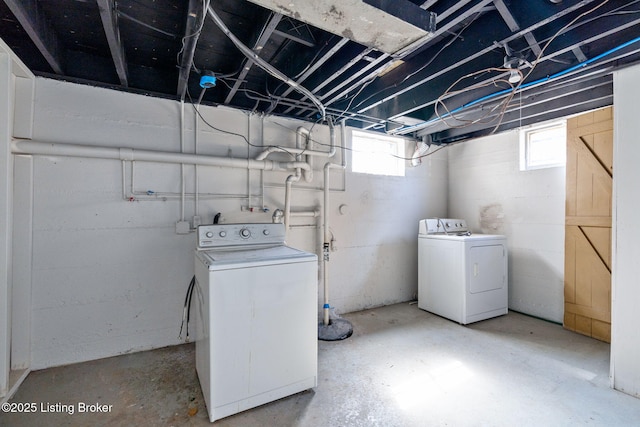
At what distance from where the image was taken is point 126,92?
8.06 ft

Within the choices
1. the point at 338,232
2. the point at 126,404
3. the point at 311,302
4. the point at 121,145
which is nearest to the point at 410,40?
the point at 311,302

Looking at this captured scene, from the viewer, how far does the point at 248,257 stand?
1.83m

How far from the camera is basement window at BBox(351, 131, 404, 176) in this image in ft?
11.8

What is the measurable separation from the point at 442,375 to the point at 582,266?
2.00 metres

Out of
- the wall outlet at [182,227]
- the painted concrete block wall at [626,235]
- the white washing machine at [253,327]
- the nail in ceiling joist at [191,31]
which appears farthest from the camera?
the wall outlet at [182,227]

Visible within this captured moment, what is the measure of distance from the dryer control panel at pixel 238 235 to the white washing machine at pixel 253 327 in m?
0.13

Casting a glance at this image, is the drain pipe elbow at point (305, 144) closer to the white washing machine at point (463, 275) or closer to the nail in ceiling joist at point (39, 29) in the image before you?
the white washing machine at point (463, 275)

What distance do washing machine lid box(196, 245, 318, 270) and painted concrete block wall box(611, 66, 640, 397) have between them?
7.02ft

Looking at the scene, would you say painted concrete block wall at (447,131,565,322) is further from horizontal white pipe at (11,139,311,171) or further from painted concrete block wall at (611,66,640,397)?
horizontal white pipe at (11,139,311,171)

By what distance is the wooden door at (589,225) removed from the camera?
8.73ft

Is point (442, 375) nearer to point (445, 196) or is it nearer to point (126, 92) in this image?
point (445, 196)

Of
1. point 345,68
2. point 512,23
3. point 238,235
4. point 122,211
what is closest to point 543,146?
point 512,23

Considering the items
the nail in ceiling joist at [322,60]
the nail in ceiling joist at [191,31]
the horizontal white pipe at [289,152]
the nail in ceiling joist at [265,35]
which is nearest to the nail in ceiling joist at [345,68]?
the nail in ceiling joist at [322,60]

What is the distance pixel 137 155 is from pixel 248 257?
1.43 m
